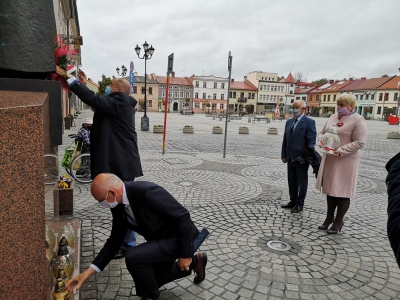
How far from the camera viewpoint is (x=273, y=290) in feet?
9.39

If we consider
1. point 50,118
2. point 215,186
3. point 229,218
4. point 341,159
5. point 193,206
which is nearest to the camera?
point 50,118

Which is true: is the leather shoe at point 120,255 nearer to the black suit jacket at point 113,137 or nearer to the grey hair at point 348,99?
the black suit jacket at point 113,137

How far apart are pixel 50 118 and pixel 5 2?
0.82 m

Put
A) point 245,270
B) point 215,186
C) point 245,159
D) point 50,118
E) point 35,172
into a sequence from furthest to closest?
point 245,159 < point 215,186 < point 245,270 < point 50,118 < point 35,172

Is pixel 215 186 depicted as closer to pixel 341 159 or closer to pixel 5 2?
pixel 341 159

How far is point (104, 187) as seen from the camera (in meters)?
2.14

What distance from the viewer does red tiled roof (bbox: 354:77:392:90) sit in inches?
2520

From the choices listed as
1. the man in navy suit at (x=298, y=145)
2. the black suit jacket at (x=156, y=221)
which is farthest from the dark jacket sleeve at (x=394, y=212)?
the man in navy suit at (x=298, y=145)

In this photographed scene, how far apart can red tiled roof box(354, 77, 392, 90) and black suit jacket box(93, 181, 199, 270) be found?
240 ft

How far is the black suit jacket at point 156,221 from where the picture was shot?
2.30 m

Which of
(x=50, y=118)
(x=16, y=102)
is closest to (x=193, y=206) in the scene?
(x=50, y=118)

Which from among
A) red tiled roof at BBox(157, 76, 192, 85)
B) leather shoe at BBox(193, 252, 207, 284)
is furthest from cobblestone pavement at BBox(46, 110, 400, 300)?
red tiled roof at BBox(157, 76, 192, 85)

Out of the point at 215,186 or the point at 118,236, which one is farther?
the point at 215,186

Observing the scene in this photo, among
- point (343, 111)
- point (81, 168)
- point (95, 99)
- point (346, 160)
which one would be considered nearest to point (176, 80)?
point (81, 168)
